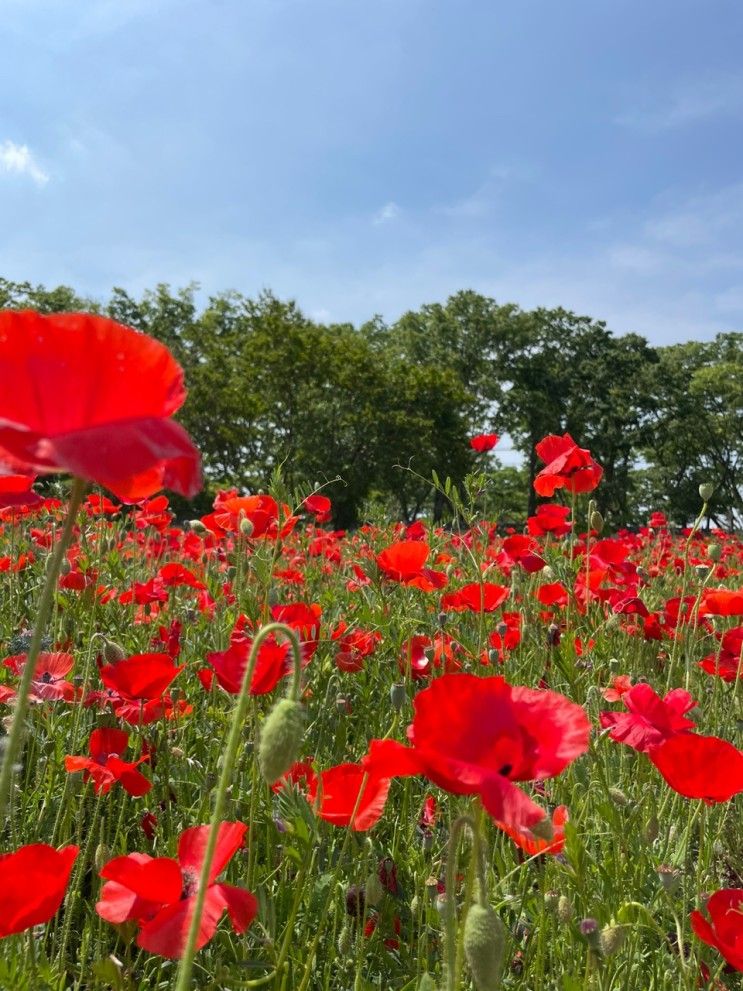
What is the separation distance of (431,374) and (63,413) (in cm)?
2847

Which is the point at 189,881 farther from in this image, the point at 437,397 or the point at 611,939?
the point at 437,397

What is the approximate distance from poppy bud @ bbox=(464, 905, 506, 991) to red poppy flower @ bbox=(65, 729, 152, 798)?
0.84 meters

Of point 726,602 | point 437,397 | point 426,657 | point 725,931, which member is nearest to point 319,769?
point 725,931

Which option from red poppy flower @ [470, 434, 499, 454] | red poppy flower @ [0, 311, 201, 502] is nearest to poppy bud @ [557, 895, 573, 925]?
red poppy flower @ [0, 311, 201, 502]

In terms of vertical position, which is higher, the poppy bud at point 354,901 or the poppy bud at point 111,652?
the poppy bud at point 111,652

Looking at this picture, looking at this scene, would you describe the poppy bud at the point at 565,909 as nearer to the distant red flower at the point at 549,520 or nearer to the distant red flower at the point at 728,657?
the distant red flower at the point at 728,657

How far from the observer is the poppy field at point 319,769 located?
0.67 m

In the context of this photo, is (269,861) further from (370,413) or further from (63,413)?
(370,413)

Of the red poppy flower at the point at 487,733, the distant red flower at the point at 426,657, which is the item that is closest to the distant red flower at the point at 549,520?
the distant red flower at the point at 426,657

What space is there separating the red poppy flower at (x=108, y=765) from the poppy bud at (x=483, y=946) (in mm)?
839

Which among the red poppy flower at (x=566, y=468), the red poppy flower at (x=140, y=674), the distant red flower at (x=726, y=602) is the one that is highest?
the red poppy flower at (x=566, y=468)

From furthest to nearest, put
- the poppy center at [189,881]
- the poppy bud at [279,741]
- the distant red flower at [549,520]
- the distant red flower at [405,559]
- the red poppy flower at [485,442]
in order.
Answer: the red poppy flower at [485,442] → the distant red flower at [549,520] → the distant red flower at [405,559] → the poppy center at [189,881] → the poppy bud at [279,741]

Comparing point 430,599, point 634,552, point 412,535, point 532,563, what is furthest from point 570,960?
point 634,552

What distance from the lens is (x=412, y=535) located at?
3.89m
